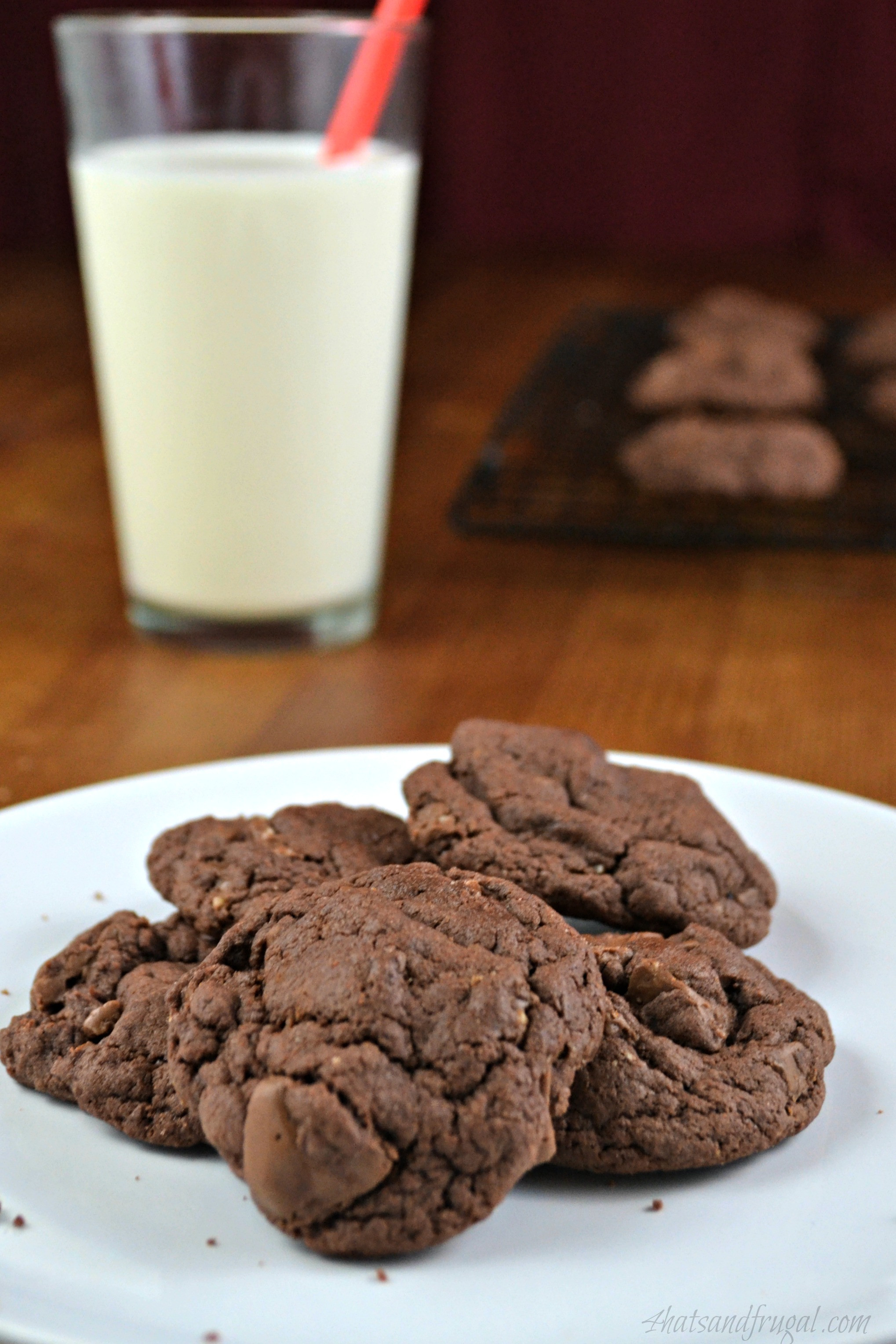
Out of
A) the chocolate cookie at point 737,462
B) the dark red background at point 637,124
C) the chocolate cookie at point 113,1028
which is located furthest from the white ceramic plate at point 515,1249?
the dark red background at point 637,124

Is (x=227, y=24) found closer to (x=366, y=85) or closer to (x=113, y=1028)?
(x=366, y=85)

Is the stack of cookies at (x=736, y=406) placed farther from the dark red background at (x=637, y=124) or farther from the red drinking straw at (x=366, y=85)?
the dark red background at (x=637, y=124)

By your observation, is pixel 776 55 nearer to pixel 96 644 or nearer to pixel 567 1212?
pixel 96 644

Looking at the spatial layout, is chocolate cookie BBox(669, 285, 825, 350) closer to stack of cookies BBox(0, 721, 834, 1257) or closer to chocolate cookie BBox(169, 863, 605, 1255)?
stack of cookies BBox(0, 721, 834, 1257)

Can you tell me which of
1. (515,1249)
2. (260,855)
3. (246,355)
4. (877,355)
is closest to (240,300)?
(246,355)

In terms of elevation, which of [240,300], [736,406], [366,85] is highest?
[366,85]

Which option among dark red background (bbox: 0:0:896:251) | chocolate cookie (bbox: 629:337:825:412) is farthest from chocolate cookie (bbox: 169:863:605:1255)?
dark red background (bbox: 0:0:896:251)

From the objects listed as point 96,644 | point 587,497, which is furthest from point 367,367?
point 587,497
